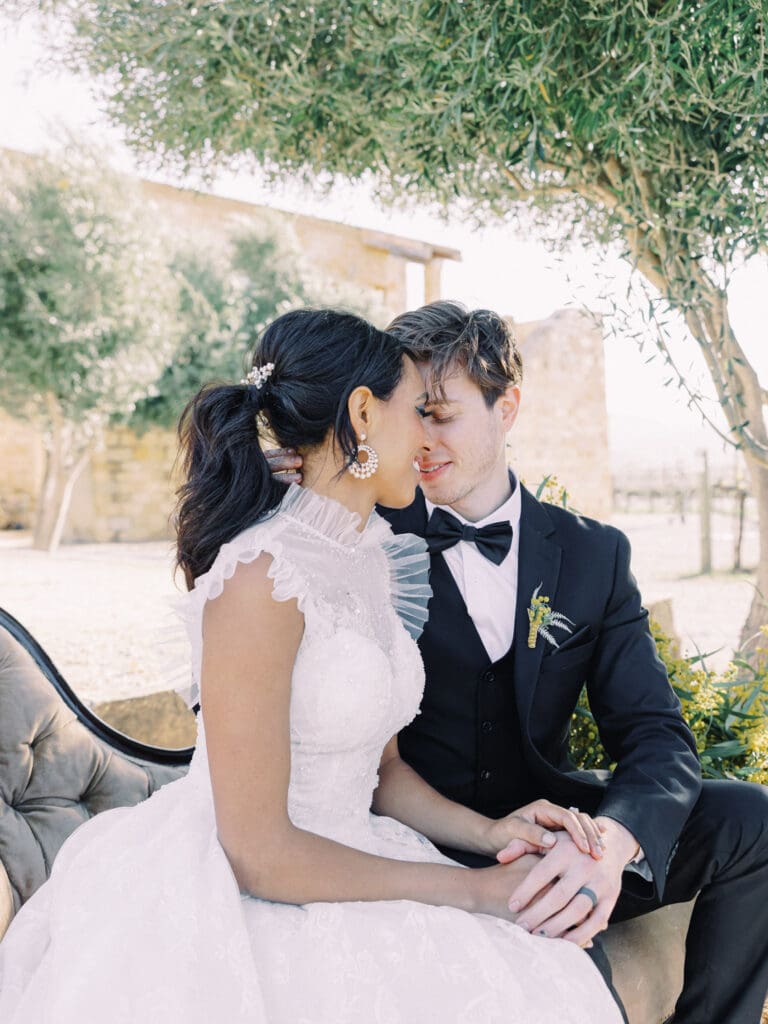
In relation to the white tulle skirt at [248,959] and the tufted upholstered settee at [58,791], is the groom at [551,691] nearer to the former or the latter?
the tufted upholstered settee at [58,791]

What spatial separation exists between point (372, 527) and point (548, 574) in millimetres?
541

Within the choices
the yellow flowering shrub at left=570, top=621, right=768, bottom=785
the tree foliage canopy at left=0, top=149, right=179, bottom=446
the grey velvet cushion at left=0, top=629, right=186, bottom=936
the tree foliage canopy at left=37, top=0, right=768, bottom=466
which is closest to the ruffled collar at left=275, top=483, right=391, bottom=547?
the grey velvet cushion at left=0, top=629, right=186, bottom=936

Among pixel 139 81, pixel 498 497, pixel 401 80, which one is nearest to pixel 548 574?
pixel 498 497

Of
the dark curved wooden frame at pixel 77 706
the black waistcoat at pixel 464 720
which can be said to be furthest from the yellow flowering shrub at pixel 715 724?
the dark curved wooden frame at pixel 77 706

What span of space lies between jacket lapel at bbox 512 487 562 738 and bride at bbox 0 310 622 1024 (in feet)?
1.20

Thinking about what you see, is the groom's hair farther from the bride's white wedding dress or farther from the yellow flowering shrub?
the yellow flowering shrub

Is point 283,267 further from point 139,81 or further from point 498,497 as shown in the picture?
point 498,497

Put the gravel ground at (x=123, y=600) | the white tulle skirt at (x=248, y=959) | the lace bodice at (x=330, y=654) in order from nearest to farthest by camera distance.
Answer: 1. the white tulle skirt at (x=248, y=959)
2. the lace bodice at (x=330, y=654)
3. the gravel ground at (x=123, y=600)

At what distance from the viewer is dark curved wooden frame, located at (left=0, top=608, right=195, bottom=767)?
2.71 metres

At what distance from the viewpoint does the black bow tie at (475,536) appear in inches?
103

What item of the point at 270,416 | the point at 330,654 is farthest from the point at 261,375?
the point at 330,654

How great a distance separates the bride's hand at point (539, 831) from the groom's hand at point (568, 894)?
2cm

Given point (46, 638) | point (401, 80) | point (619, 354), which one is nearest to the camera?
point (401, 80)

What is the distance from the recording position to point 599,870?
6.46 feet
